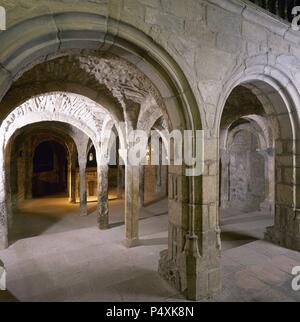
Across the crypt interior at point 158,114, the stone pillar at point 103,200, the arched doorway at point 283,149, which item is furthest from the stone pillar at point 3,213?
the arched doorway at point 283,149

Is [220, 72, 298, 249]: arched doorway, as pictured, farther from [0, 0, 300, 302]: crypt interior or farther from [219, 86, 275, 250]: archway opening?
[219, 86, 275, 250]: archway opening

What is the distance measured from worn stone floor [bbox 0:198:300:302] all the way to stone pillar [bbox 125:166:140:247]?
233 mm

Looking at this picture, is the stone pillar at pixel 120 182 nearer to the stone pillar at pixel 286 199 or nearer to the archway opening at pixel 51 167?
the archway opening at pixel 51 167

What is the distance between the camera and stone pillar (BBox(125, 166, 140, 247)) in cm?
498

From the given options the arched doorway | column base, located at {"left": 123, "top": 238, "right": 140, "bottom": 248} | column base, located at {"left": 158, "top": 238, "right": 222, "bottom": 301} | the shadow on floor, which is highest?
the arched doorway

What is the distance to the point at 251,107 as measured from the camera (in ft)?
21.4

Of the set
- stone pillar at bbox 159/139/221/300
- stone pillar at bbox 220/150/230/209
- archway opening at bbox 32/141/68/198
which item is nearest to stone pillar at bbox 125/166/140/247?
stone pillar at bbox 159/139/221/300

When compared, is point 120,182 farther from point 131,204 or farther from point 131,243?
point 131,243

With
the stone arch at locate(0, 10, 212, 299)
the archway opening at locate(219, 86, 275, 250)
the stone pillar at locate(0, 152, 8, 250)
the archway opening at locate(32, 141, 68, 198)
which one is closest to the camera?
the stone arch at locate(0, 10, 212, 299)

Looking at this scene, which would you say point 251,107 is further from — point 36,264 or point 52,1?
point 36,264

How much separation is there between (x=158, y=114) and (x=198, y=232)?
2985mm

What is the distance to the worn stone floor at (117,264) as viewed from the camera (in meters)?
2.75

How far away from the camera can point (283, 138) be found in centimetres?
382
